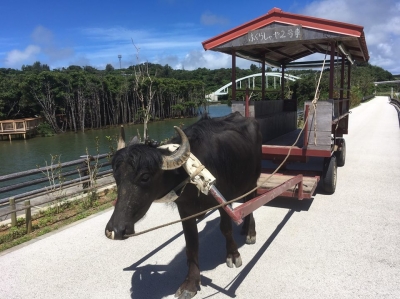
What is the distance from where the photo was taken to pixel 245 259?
381 centimetres

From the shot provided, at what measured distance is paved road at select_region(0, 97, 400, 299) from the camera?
324 cm

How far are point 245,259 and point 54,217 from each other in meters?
3.53

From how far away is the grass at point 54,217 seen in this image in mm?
4742

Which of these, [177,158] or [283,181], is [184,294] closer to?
[177,158]

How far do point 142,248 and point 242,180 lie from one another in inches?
60.9

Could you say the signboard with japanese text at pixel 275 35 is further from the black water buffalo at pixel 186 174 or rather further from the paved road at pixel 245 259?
the paved road at pixel 245 259

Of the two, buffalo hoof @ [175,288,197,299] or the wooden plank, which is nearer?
buffalo hoof @ [175,288,197,299]

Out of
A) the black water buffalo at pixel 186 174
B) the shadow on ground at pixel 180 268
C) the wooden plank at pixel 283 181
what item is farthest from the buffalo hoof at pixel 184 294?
the wooden plank at pixel 283 181

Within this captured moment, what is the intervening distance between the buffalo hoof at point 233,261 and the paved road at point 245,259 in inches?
3.0

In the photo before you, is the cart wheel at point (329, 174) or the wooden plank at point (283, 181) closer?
the wooden plank at point (283, 181)

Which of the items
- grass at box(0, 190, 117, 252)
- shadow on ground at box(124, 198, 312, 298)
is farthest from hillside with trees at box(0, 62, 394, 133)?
shadow on ground at box(124, 198, 312, 298)

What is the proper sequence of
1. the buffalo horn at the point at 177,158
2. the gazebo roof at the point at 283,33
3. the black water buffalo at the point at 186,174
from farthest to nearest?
the gazebo roof at the point at 283,33 < the buffalo horn at the point at 177,158 < the black water buffalo at the point at 186,174

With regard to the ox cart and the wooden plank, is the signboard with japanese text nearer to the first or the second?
the ox cart

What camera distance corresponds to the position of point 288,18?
557cm
